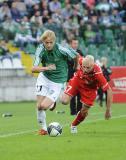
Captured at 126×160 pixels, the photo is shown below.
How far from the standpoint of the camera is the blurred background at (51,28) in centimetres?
3347

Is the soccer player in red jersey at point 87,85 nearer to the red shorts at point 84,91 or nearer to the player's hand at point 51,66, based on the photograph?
the red shorts at point 84,91

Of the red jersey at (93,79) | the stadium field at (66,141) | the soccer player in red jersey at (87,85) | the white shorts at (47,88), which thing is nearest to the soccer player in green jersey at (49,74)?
the white shorts at (47,88)

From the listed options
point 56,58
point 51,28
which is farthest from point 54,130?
point 51,28

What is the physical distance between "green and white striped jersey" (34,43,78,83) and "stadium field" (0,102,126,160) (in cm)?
123

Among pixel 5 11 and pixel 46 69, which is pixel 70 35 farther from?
pixel 46 69

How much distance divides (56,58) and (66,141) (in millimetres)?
2500

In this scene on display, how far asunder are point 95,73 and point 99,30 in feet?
60.0

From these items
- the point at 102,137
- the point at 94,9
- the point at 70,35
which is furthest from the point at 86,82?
the point at 94,9

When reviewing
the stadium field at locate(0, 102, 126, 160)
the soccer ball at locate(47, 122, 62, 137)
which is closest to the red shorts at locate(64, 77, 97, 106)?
the stadium field at locate(0, 102, 126, 160)

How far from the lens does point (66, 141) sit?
14891 millimetres

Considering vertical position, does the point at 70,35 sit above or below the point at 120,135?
above

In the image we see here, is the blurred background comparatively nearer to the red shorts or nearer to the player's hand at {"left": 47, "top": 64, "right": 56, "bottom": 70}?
the red shorts

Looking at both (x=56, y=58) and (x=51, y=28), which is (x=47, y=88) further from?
(x=51, y=28)

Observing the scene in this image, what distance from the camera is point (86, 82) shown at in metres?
16.8
